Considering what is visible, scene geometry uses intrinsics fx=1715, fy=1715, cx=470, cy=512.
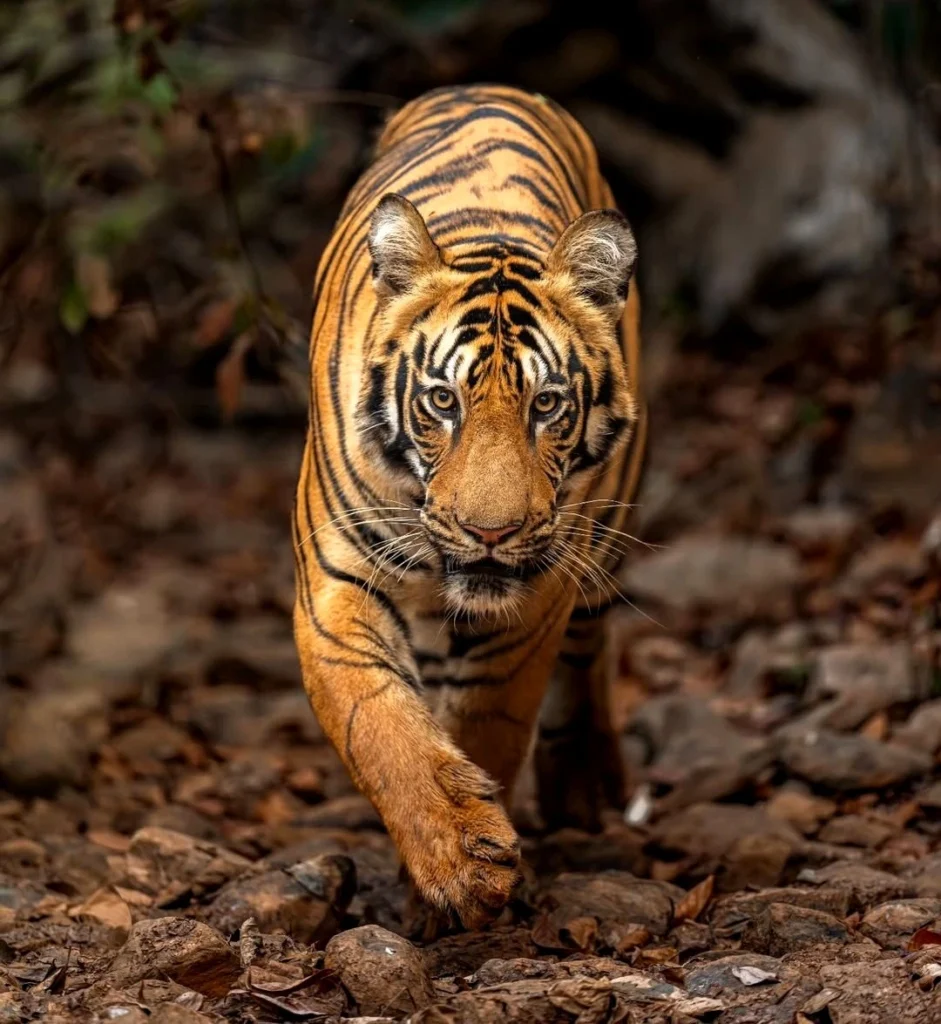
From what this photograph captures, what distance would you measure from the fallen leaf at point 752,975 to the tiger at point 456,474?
468 mm

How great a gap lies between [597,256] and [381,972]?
153 centimetres

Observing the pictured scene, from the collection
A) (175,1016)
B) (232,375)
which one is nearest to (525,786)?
(232,375)

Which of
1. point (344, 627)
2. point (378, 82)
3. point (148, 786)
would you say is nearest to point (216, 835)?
point (148, 786)

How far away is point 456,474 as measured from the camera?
3.36 meters

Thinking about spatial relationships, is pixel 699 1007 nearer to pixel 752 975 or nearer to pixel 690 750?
pixel 752 975

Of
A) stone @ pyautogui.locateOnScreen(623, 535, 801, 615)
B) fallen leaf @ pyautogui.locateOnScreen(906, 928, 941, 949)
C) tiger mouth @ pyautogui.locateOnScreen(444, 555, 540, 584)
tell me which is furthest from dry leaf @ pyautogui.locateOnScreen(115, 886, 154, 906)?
stone @ pyautogui.locateOnScreen(623, 535, 801, 615)

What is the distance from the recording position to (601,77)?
10.0 m

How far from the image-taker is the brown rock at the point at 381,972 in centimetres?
305

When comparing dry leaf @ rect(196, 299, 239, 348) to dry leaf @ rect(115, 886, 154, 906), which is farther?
dry leaf @ rect(196, 299, 239, 348)

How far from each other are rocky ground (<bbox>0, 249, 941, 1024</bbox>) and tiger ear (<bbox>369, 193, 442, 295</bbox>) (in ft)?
4.29

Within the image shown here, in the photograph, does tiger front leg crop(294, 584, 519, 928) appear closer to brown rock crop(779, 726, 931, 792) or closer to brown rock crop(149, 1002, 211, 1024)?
brown rock crop(149, 1002, 211, 1024)

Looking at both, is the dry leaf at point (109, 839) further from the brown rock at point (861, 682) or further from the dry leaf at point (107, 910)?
the brown rock at point (861, 682)

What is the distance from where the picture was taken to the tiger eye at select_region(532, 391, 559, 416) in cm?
347

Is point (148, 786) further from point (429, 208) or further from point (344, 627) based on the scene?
point (429, 208)
